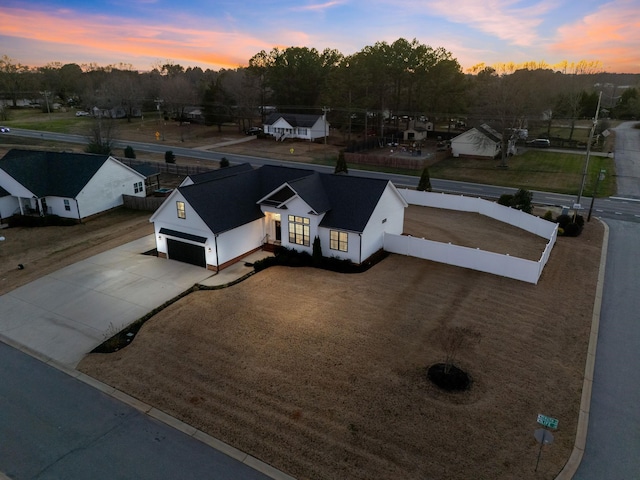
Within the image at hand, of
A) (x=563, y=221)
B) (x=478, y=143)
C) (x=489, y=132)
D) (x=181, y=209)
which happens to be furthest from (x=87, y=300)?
(x=489, y=132)

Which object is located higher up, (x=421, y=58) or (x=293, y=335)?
(x=421, y=58)

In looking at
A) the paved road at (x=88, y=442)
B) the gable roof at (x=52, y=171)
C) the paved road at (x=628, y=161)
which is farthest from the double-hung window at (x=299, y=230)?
the paved road at (x=628, y=161)

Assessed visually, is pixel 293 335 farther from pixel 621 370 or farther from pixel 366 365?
pixel 621 370

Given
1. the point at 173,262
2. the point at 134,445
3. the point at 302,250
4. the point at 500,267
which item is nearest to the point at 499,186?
the point at 500,267

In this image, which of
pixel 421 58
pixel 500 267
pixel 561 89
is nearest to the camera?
pixel 500 267

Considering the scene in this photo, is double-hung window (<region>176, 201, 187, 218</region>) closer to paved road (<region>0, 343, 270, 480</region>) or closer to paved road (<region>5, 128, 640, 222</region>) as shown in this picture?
paved road (<region>0, 343, 270, 480</region>)

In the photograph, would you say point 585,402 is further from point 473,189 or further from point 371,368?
point 473,189

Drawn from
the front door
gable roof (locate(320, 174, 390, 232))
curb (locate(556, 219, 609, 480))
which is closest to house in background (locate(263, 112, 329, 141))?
gable roof (locate(320, 174, 390, 232))
